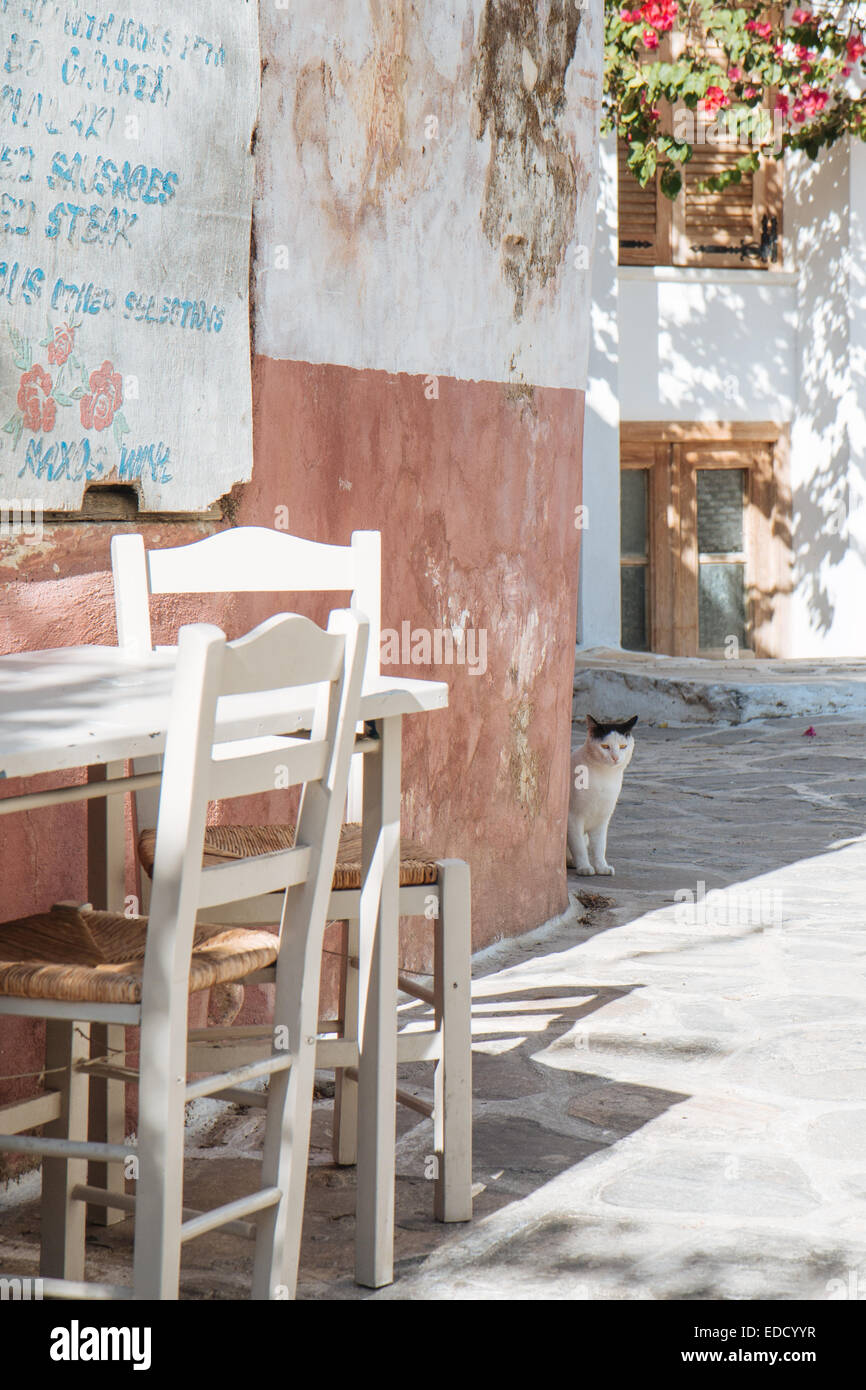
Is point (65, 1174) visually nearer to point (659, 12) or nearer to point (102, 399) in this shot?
point (102, 399)

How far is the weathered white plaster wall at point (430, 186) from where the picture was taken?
12.7 feet

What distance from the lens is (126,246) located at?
11.0 ft

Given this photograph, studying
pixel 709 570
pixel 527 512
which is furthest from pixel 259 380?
pixel 709 570

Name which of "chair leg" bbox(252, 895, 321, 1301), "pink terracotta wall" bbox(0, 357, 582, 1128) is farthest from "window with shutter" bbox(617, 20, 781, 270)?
"chair leg" bbox(252, 895, 321, 1301)

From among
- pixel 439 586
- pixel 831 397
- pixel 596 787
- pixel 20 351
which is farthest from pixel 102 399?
pixel 831 397

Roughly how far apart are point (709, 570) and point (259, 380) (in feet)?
33.0

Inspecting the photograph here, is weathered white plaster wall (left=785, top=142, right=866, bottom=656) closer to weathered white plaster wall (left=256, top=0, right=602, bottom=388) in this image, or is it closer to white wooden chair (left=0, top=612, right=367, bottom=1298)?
weathered white plaster wall (left=256, top=0, right=602, bottom=388)

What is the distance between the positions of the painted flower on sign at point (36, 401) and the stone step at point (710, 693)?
7.04 m

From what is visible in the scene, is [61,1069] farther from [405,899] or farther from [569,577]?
[569,577]

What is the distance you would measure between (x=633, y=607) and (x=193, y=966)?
11.2 meters

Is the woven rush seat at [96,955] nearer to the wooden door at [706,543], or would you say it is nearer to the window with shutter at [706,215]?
the wooden door at [706,543]

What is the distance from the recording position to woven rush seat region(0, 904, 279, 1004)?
2264 mm

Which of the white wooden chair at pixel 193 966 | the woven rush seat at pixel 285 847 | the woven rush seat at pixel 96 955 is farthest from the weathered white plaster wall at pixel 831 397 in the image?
the woven rush seat at pixel 96 955

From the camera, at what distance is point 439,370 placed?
4.52m
